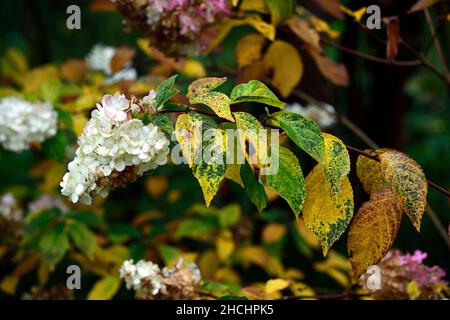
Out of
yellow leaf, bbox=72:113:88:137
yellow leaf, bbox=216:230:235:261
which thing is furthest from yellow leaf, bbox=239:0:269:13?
yellow leaf, bbox=216:230:235:261

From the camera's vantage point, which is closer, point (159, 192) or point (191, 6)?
point (191, 6)

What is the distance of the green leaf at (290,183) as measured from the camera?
0.78 m

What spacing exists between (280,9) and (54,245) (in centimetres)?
80

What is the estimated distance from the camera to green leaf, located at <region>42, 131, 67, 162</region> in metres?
1.56

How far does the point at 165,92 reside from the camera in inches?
32.2

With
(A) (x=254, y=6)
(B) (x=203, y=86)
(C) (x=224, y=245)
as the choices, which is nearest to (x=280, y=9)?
(A) (x=254, y=6)

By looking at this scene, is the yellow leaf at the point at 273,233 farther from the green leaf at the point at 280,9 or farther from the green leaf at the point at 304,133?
the green leaf at the point at 304,133

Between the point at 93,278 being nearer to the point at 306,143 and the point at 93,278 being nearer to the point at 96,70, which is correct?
the point at 96,70

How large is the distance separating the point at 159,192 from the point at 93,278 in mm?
460

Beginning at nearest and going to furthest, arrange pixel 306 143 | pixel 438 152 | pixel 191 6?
1. pixel 306 143
2. pixel 191 6
3. pixel 438 152

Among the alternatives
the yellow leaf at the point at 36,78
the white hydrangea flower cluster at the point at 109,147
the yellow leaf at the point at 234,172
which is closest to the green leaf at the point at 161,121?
the white hydrangea flower cluster at the point at 109,147

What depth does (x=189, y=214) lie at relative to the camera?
7.15 ft

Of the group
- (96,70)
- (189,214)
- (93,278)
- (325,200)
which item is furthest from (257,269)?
(325,200)

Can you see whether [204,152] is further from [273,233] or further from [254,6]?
[273,233]
